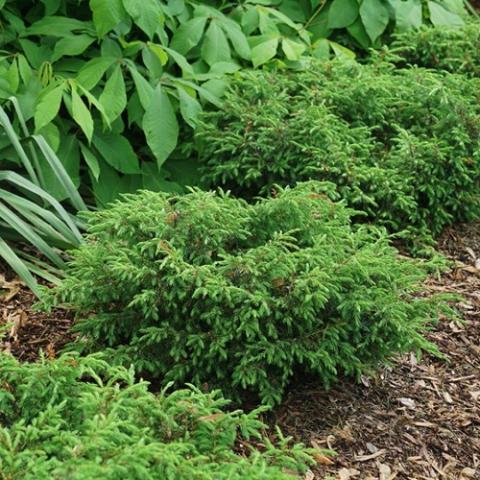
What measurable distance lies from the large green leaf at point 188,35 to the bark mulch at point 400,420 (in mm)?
1756

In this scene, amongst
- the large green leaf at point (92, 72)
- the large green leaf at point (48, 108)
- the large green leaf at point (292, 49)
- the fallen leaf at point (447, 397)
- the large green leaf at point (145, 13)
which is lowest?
the fallen leaf at point (447, 397)

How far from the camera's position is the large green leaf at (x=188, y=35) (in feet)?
14.7

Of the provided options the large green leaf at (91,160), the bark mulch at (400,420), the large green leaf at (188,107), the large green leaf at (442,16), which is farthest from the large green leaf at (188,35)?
the bark mulch at (400,420)

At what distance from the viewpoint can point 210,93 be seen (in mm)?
4445

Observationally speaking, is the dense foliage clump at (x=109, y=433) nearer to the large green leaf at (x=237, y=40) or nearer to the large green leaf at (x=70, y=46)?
the large green leaf at (x=70, y=46)

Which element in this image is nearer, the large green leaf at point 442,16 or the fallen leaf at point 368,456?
the fallen leaf at point 368,456

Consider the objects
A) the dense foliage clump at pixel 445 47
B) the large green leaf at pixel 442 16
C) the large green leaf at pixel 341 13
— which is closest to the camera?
the large green leaf at pixel 341 13

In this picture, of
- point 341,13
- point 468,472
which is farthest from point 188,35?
point 468,472

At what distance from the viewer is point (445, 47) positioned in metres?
5.29

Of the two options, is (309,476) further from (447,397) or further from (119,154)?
(119,154)

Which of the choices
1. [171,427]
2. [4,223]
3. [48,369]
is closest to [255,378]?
[171,427]

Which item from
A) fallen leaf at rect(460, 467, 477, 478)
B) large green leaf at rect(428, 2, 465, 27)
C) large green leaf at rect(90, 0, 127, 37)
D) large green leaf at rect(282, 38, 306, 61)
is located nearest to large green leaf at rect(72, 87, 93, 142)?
large green leaf at rect(90, 0, 127, 37)

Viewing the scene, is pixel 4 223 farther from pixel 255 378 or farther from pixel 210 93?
pixel 255 378

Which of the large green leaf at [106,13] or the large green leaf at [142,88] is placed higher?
the large green leaf at [106,13]
